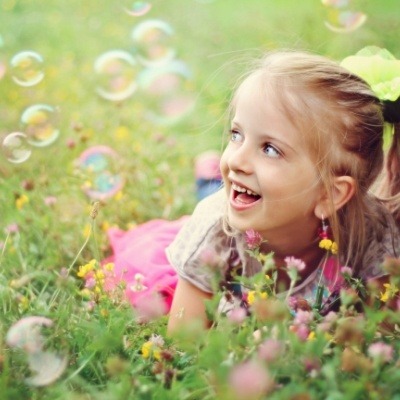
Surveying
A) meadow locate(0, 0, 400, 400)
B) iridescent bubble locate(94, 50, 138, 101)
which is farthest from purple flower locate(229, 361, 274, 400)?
iridescent bubble locate(94, 50, 138, 101)

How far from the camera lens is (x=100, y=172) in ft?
8.31

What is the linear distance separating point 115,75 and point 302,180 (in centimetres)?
174

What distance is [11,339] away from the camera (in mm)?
1394

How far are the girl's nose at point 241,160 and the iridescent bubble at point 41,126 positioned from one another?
1.01 meters

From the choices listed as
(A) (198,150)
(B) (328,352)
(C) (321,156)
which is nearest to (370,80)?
(C) (321,156)

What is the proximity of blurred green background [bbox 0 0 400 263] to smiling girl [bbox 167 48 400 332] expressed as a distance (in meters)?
0.27

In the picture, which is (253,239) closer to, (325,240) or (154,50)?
(325,240)

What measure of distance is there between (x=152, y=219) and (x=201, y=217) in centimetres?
59

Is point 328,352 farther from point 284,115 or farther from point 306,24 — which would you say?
point 306,24

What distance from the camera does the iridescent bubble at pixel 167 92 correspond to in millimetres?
3453

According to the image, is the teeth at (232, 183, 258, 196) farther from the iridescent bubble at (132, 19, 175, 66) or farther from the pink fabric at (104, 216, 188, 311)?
the iridescent bubble at (132, 19, 175, 66)

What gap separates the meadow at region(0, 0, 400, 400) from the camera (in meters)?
1.15

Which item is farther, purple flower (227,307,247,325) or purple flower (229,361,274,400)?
purple flower (227,307,247,325)

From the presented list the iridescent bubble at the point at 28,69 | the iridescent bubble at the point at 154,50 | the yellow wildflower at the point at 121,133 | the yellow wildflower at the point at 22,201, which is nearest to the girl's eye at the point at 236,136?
the yellow wildflower at the point at 22,201
